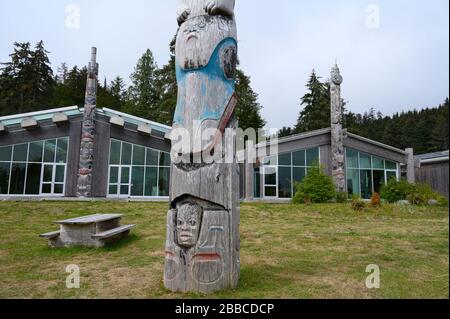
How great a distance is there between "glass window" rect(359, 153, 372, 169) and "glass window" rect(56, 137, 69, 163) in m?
19.9

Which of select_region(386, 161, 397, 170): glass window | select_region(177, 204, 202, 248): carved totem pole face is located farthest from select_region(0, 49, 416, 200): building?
select_region(177, 204, 202, 248): carved totem pole face

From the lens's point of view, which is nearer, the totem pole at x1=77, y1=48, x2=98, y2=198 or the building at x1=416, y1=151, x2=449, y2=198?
the totem pole at x1=77, y1=48, x2=98, y2=198

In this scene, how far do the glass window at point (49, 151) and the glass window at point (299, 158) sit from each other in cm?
1561

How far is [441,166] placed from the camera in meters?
22.7

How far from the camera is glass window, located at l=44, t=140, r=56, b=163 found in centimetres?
2086

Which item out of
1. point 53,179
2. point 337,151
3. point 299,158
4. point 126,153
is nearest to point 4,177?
point 53,179

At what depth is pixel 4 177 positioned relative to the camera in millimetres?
20281

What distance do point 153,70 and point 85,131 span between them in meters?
23.6

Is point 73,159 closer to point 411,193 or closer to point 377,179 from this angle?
point 411,193

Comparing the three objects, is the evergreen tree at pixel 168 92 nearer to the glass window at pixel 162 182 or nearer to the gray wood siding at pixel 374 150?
the glass window at pixel 162 182

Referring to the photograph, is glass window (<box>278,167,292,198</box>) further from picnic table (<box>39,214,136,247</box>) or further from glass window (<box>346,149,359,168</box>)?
picnic table (<box>39,214,136,247</box>)

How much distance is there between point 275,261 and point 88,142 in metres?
17.2
